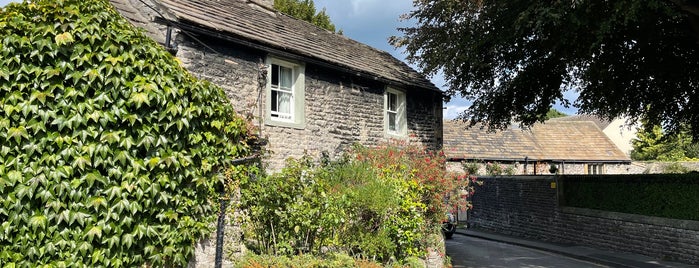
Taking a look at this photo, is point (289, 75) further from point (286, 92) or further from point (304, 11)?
point (304, 11)

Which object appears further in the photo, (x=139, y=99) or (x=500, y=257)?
(x=500, y=257)

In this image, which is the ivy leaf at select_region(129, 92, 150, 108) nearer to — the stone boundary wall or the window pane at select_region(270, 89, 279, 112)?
the window pane at select_region(270, 89, 279, 112)

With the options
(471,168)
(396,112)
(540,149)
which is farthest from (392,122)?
(540,149)

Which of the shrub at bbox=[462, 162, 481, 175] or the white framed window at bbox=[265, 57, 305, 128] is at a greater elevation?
the white framed window at bbox=[265, 57, 305, 128]

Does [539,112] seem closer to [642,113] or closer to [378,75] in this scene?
[642,113]

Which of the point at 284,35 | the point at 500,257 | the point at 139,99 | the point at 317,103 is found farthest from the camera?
the point at 500,257


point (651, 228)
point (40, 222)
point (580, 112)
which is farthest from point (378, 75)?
point (40, 222)

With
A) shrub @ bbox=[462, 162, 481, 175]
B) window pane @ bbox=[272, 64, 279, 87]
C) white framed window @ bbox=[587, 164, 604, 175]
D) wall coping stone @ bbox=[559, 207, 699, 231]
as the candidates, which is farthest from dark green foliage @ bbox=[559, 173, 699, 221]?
white framed window @ bbox=[587, 164, 604, 175]

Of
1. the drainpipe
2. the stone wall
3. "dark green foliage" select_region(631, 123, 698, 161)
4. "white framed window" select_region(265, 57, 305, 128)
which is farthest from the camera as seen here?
"dark green foliage" select_region(631, 123, 698, 161)

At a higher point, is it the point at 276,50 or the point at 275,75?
the point at 276,50

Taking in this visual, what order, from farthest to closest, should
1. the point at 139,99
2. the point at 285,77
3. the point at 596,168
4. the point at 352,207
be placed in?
the point at 596,168, the point at 285,77, the point at 352,207, the point at 139,99

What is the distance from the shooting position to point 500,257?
15.2 meters

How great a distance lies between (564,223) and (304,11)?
1932 cm

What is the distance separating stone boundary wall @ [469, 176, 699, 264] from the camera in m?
14.7
